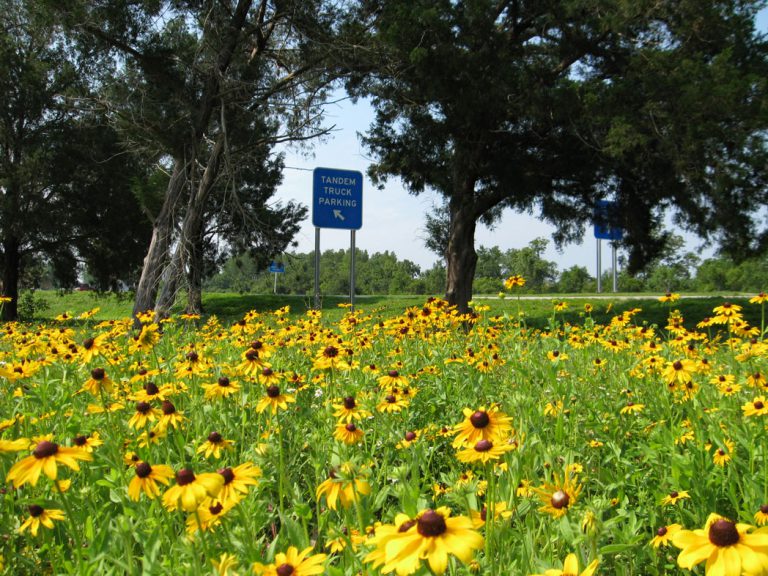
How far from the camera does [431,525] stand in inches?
36.6

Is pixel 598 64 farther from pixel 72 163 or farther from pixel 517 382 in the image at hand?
pixel 72 163

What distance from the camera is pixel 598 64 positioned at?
10125 mm

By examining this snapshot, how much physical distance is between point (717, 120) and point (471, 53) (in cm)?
366

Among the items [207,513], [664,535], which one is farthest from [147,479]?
[664,535]

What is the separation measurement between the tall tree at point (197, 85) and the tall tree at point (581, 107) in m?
1.23

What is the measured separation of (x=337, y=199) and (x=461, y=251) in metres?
4.28

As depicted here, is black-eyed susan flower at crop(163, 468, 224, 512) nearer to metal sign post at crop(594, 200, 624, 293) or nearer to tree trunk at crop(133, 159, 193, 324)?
tree trunk at crop(133, 159, 193, 324)

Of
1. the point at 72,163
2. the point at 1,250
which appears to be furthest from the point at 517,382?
the point at 1,250

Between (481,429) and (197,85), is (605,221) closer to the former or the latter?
(197,85)

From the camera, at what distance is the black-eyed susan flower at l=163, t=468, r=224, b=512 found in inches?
43.8

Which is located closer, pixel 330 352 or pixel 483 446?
pixel 483 446

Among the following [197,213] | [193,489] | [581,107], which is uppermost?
[581,107]

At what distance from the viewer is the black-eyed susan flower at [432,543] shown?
0.87 meters

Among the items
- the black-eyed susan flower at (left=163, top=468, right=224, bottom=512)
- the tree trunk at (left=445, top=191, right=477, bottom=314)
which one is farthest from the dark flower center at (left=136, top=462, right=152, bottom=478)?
the tree trunk at (left=445, top=191, right=477, bottom=314)
